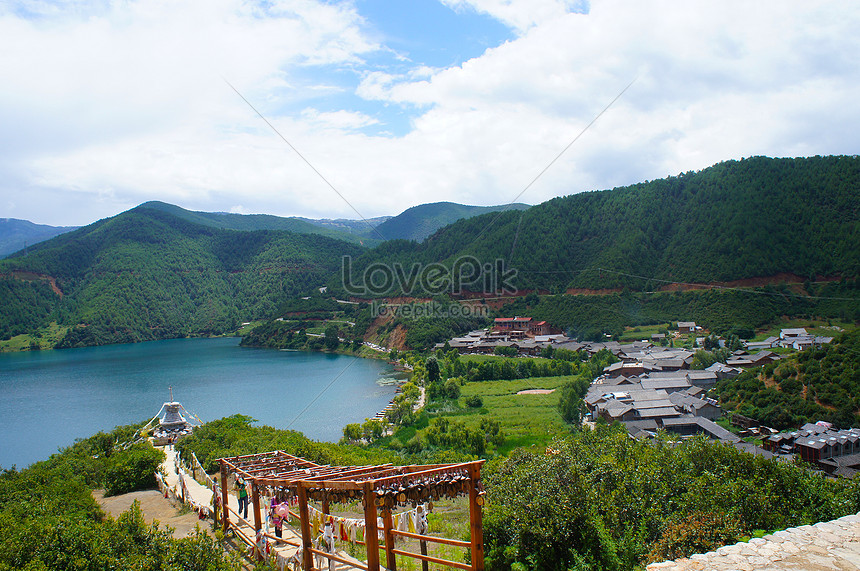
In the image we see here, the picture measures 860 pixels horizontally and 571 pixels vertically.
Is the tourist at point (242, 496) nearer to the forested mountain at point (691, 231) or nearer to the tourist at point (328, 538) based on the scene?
the tourist at point (328, 538)

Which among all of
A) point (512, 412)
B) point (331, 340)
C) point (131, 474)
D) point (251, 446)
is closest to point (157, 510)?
point (131, 474)

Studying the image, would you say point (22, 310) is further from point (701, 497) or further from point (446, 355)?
point (701, 497)

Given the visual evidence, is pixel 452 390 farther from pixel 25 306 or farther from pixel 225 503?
pixel 25 306

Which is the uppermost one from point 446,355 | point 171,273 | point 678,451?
point 171,273

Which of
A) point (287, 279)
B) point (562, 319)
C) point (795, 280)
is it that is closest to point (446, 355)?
point (562, 319)

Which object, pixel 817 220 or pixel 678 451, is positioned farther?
pixel 817 220

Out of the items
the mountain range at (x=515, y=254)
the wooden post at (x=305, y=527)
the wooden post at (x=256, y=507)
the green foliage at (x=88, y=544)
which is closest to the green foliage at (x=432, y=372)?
the mountain range at (x=515, y=254)
